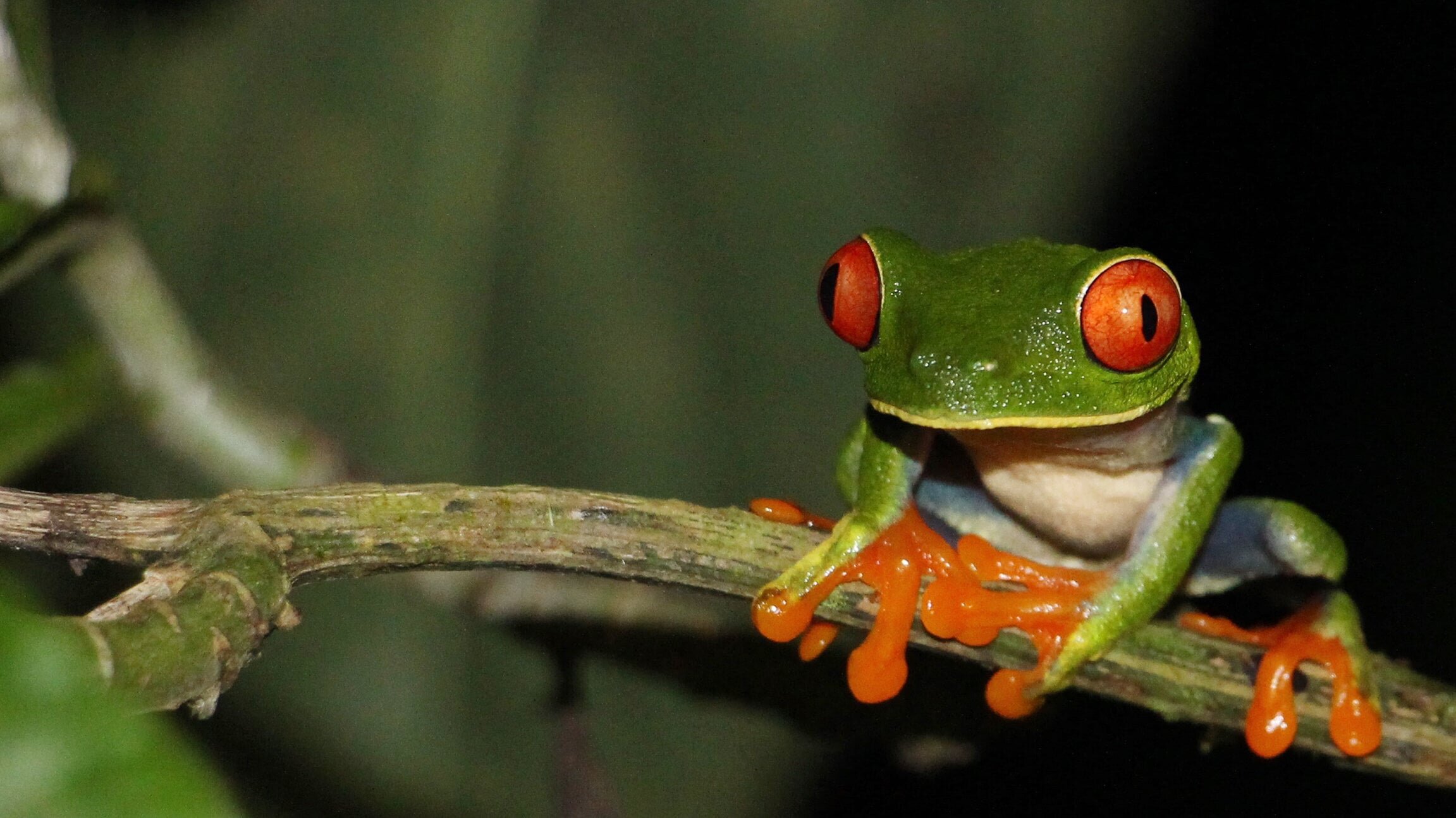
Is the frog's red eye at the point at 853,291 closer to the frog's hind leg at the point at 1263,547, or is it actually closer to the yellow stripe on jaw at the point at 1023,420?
the yellow stripe on jaw at the point at 1023,420

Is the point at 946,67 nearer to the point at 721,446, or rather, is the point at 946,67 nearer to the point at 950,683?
the point at 721,446

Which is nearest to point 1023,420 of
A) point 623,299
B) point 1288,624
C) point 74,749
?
point 1288,624

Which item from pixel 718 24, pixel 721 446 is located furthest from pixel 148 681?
pixel 718 24

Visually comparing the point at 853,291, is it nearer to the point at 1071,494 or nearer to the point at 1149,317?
the point at 1149,317

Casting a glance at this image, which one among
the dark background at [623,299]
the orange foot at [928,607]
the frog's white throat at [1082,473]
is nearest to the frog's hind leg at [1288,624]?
the frog's white throat at [1082,473]

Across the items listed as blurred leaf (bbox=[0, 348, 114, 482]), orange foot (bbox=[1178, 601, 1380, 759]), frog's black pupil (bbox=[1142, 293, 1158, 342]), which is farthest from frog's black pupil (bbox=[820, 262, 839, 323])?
blurred leaf (bbox=[0, 348, 114, 482])

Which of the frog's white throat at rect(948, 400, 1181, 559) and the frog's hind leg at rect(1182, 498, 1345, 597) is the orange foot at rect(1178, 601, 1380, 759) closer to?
the frog's hind leg at rect(1182, 498, 1345, 597)

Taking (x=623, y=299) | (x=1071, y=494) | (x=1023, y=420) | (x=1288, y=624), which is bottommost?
(x=623, y=299)
